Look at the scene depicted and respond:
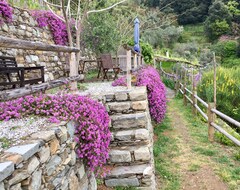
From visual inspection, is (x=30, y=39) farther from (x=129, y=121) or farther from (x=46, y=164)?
(x=46, y=164)

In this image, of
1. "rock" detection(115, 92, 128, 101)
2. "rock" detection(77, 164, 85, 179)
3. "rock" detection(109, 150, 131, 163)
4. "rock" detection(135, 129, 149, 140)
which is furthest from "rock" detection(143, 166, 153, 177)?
"rock" detection(115, 92, 128, 101)

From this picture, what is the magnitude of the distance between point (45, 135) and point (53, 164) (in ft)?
0.82

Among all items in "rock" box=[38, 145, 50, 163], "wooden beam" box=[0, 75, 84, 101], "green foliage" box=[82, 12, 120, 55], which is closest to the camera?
"rock" box=[38, 145, 50, 163]

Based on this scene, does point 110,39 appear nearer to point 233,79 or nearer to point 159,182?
point 233,79

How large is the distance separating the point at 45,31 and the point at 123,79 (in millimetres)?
3785

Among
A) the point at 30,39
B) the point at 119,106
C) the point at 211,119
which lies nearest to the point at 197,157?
the point at 211,119

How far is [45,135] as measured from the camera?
202 cm

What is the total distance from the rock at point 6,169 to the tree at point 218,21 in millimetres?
38444

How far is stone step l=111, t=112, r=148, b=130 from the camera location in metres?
3.76

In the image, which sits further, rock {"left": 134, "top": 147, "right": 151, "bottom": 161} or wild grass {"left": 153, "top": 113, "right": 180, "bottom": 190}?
wild grass {"left": 153, "top": 113, "right": 180, "bottom": 190}

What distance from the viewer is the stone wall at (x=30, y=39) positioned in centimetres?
600

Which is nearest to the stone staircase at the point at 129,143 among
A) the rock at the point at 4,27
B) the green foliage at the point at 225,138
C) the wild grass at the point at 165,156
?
the wild grass at the point at 165,156

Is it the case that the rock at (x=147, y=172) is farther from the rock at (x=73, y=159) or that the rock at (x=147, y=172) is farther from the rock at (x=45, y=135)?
the rock at (x=45, y=135)

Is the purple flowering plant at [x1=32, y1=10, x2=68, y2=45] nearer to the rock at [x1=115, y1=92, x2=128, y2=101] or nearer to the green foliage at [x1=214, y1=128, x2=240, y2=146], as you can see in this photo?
the rock at [x1=115, y1=92, x2=128, y2=101]
